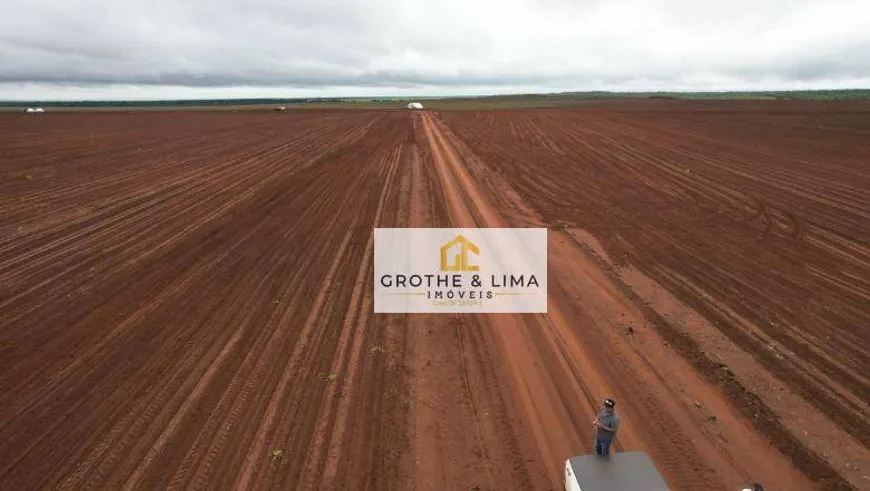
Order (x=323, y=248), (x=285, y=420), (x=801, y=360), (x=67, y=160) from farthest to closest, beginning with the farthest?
(x=67, y=160) < (x=323, y=248) < (x=801, y=360) < (x=285, y=420)

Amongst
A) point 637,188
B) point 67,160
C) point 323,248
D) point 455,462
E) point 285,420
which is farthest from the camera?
point 67,160

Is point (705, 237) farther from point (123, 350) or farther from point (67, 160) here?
point (67, 160)

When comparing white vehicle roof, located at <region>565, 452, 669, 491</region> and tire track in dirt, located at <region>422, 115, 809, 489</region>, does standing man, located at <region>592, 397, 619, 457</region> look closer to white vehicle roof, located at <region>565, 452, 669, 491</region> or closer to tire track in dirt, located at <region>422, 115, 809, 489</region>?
white vehicle roof, located at <region>565, 452, 669, 491</region>

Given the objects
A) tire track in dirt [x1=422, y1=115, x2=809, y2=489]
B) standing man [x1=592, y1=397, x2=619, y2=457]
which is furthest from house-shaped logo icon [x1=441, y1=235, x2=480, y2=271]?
standing man [x1=592, y1=397, x2=619, y2=457]

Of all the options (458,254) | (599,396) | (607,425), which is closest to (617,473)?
(607,425)

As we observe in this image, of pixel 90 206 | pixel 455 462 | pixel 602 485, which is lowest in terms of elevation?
pixel 455 462

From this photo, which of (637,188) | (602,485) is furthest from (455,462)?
(637,188)

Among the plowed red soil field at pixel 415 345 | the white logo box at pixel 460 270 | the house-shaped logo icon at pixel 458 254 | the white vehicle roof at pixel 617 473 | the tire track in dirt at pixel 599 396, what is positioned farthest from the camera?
the house-shaped logo icon at pixel 458 254

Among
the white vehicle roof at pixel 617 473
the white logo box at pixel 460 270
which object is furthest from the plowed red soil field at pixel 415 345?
the white vehicle roof at pixel 617 473

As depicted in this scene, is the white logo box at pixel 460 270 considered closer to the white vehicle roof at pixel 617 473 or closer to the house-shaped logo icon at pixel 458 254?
the house-shaped logo icon at pixel 458 254
